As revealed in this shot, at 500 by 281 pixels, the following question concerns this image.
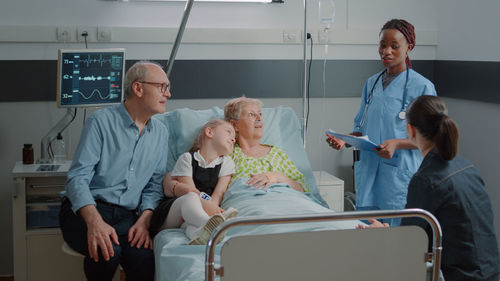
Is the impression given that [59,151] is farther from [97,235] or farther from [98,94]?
[97,235]

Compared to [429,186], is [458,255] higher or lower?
lower

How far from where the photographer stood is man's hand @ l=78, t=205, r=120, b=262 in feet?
7.97

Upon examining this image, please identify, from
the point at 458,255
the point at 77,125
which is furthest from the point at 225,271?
the point at 77,125

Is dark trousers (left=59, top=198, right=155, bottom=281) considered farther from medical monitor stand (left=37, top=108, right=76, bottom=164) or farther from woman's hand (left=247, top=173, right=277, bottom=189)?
medical monitor stand (left=37, top=108, right=76, bottom=164)

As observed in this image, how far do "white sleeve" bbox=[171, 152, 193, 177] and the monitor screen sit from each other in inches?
26.9

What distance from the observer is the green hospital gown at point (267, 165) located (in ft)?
9.89

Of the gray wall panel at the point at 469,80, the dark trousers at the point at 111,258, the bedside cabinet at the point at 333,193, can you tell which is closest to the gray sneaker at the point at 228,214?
the dark trousers at the point at 111,258

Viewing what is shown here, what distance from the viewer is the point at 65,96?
10.4ft

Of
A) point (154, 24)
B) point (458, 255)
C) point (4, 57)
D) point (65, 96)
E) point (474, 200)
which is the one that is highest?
point (154, 24)

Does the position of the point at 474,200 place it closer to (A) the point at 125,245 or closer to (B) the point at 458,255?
(B) the point at 458,255

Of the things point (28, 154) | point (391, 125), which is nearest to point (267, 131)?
point (391, 125)

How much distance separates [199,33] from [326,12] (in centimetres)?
85

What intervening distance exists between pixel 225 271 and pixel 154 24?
2.39 meters

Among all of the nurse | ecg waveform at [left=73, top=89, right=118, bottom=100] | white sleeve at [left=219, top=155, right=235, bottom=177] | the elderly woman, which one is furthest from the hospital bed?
ecg waveform at [left=73, top=89, right=118, bottom=100]
